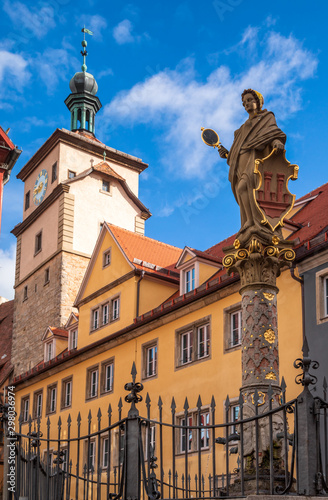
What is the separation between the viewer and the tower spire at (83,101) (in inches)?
2089

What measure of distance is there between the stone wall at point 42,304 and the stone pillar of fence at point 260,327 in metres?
30.9

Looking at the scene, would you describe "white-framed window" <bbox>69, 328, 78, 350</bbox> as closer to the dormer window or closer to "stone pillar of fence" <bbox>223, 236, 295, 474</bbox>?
the dormer window

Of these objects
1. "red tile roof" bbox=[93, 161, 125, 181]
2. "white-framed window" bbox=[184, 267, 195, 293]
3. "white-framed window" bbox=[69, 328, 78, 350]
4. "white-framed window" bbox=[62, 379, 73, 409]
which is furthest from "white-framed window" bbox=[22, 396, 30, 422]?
"red tile roof" bbox=[93, 161, 125, 181]

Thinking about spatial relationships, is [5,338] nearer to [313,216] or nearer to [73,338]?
[73,338]

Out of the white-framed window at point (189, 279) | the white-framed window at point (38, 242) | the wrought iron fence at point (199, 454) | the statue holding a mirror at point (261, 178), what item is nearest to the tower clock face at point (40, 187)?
the white-framed window at point (38, 242)

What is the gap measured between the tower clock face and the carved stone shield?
35826 millimetres

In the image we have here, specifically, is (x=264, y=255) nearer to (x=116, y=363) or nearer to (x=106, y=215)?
(x=116, y=363)

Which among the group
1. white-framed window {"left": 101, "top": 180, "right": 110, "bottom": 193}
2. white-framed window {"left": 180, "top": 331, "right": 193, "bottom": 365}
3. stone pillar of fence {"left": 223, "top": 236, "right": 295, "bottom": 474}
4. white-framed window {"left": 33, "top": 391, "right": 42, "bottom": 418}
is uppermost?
white-framed window {"left": 101, "top": 180, "right": 110, "bottom": 193}

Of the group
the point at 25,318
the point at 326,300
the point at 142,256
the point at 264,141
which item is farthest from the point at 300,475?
the point at 25,318

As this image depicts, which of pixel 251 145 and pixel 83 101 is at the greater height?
pixel 83 101

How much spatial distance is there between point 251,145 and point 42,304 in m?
33.4

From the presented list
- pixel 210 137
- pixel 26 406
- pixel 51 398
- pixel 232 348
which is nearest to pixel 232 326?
pixel 232 348

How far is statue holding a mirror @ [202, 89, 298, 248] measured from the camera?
9.81 metres

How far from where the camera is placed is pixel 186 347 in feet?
79.7
